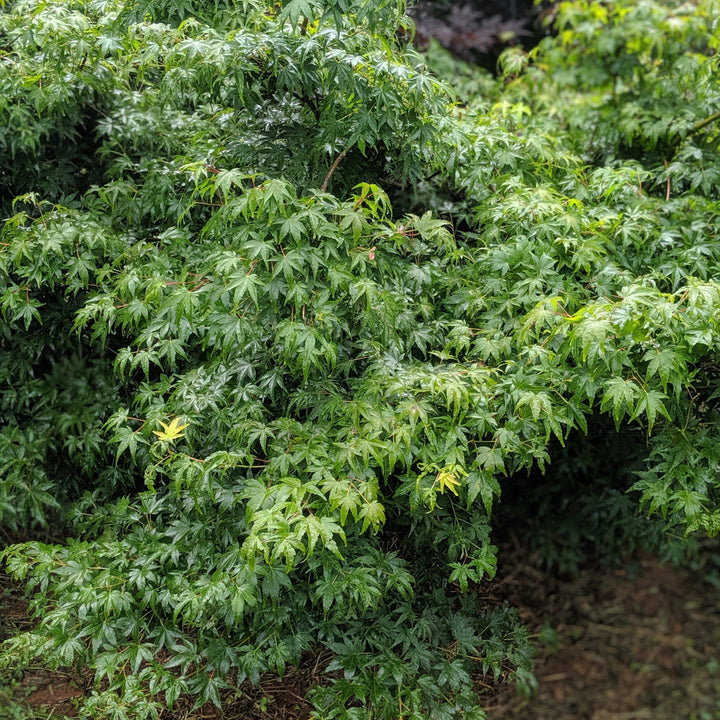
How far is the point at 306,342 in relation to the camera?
219 centimetres

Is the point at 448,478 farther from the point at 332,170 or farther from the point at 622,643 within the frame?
the point at 622,643

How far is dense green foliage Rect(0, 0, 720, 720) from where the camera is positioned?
225cm

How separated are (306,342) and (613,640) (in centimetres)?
349

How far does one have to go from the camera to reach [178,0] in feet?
8.11

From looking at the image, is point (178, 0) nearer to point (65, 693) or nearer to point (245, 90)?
point (245, 90)

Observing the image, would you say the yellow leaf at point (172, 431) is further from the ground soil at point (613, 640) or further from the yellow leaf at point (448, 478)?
the ground soil at point (613, 640)

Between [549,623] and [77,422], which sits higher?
[77,422]

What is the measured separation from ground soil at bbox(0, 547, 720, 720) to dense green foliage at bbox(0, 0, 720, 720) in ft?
2.61

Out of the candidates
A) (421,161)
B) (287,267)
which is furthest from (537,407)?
(421,161)

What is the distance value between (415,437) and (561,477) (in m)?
2.30

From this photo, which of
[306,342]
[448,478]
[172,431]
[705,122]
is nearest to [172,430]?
[172,431]

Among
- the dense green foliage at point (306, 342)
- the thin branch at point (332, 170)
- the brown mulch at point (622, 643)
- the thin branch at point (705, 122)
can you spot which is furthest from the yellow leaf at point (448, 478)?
the thin branch at point (705, 122)

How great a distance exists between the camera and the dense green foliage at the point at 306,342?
225 centimetres

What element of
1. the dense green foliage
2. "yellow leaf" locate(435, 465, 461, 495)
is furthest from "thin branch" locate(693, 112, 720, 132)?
"yellow leaf" locate(435, 465, 461, 495)
